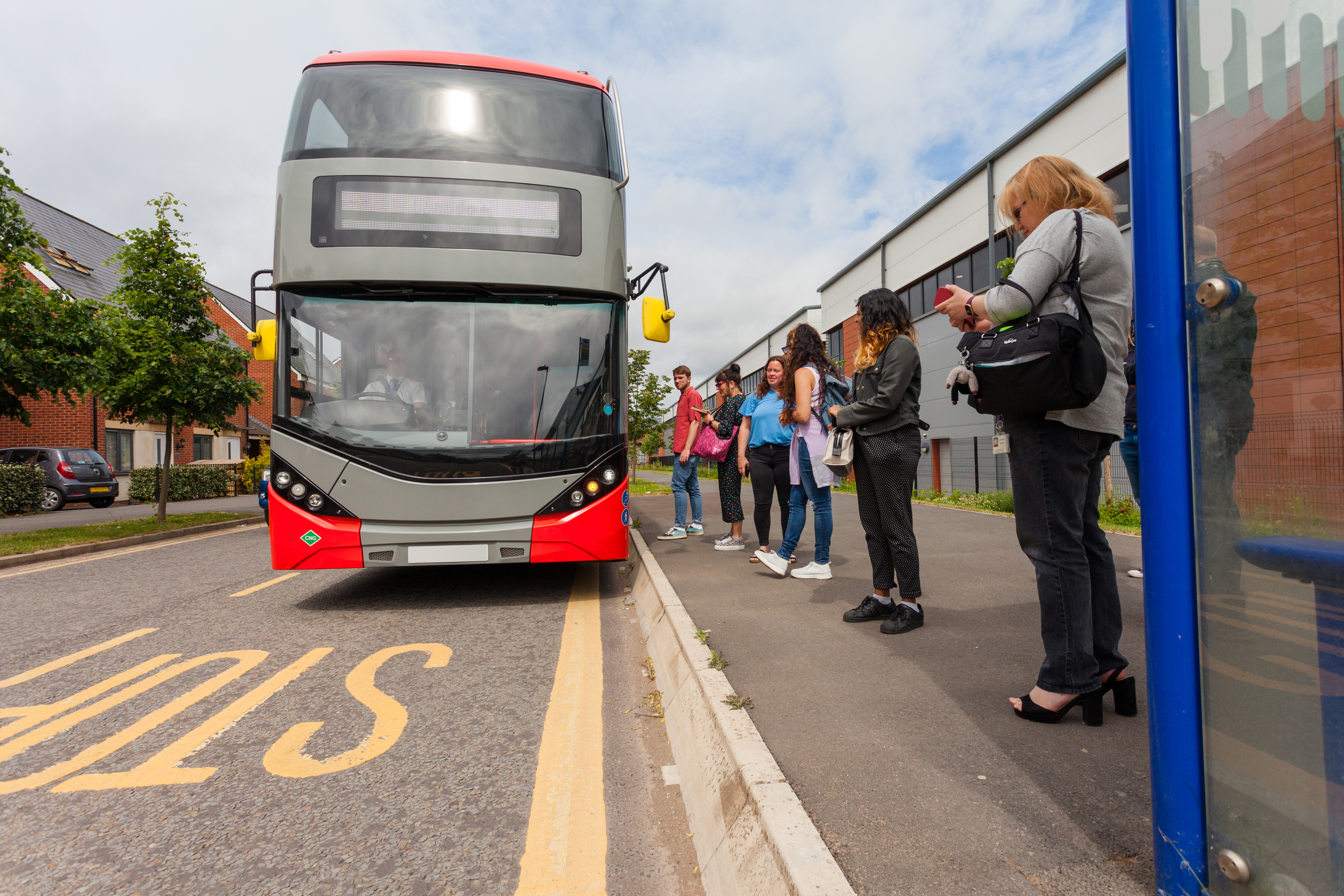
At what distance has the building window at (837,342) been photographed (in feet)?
91.4

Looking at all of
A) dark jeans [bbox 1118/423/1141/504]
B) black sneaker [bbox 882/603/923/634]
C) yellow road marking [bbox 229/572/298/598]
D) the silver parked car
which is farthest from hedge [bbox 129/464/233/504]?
dark jeans [bbox 1118/423/1141/504]

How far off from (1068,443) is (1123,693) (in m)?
1.03

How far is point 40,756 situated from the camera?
2.77m

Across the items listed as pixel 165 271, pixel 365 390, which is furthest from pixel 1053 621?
pixel 165 271

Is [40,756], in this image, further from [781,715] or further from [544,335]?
[544,335]

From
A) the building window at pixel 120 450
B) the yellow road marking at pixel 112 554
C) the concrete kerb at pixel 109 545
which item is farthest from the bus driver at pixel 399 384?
the building window at pixel 120 450

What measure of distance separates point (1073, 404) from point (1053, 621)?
779mm

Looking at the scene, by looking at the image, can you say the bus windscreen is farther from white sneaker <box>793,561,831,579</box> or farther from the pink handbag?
the pink handbag

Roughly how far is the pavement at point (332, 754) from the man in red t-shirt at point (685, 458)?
273cm

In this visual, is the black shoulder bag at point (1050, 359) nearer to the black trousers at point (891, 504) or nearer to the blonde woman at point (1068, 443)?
the blonde woman at point (1068, 443)

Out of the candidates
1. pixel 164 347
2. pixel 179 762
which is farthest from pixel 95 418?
pixel 179 762

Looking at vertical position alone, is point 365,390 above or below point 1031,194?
below

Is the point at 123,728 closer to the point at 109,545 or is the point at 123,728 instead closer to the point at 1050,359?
the point at 1050,359

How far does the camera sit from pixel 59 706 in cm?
335
